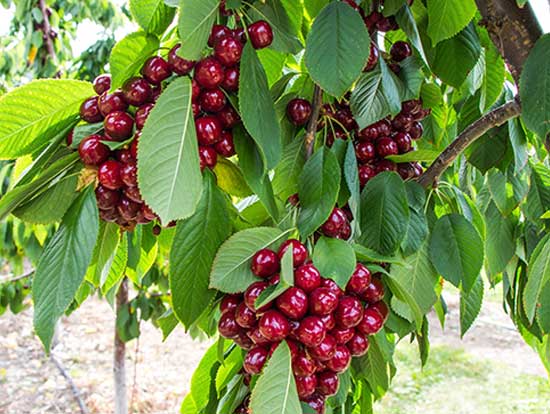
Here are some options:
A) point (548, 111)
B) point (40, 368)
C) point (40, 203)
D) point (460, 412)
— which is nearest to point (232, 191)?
point (40, 203)

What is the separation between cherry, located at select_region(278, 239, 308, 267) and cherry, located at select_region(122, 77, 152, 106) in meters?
0.20

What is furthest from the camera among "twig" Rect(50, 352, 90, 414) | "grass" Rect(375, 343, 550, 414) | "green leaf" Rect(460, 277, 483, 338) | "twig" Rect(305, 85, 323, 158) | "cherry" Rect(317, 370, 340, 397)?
"grass" Rect(375, 343, 550, 414)

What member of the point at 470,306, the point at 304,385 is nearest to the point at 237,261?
the point at 304,385

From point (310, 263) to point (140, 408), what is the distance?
3.42 metres

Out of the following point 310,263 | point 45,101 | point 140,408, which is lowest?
point 140,408

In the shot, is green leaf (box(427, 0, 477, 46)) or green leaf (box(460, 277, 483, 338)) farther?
green leaf (box(460, 277, 483, 338))

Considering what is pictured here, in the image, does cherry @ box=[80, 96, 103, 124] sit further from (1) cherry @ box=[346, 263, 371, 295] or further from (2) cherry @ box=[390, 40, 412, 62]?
(2) cherry @ box=[390, 40, 412, 62]

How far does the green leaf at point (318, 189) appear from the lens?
577 millimetres

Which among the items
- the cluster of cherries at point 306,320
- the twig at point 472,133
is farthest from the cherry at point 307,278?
the twig at point 472,133

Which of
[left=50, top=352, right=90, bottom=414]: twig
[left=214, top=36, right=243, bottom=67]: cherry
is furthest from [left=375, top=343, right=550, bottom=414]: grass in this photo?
[left=214, top=36, right=243, bottom=67]: cherry

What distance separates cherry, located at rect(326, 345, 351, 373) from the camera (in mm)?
552

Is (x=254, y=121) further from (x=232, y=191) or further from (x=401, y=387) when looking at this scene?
(x=401, y=387)

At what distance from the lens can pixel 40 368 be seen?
4145 millimetres

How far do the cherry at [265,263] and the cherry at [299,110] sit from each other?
0.69 feet
